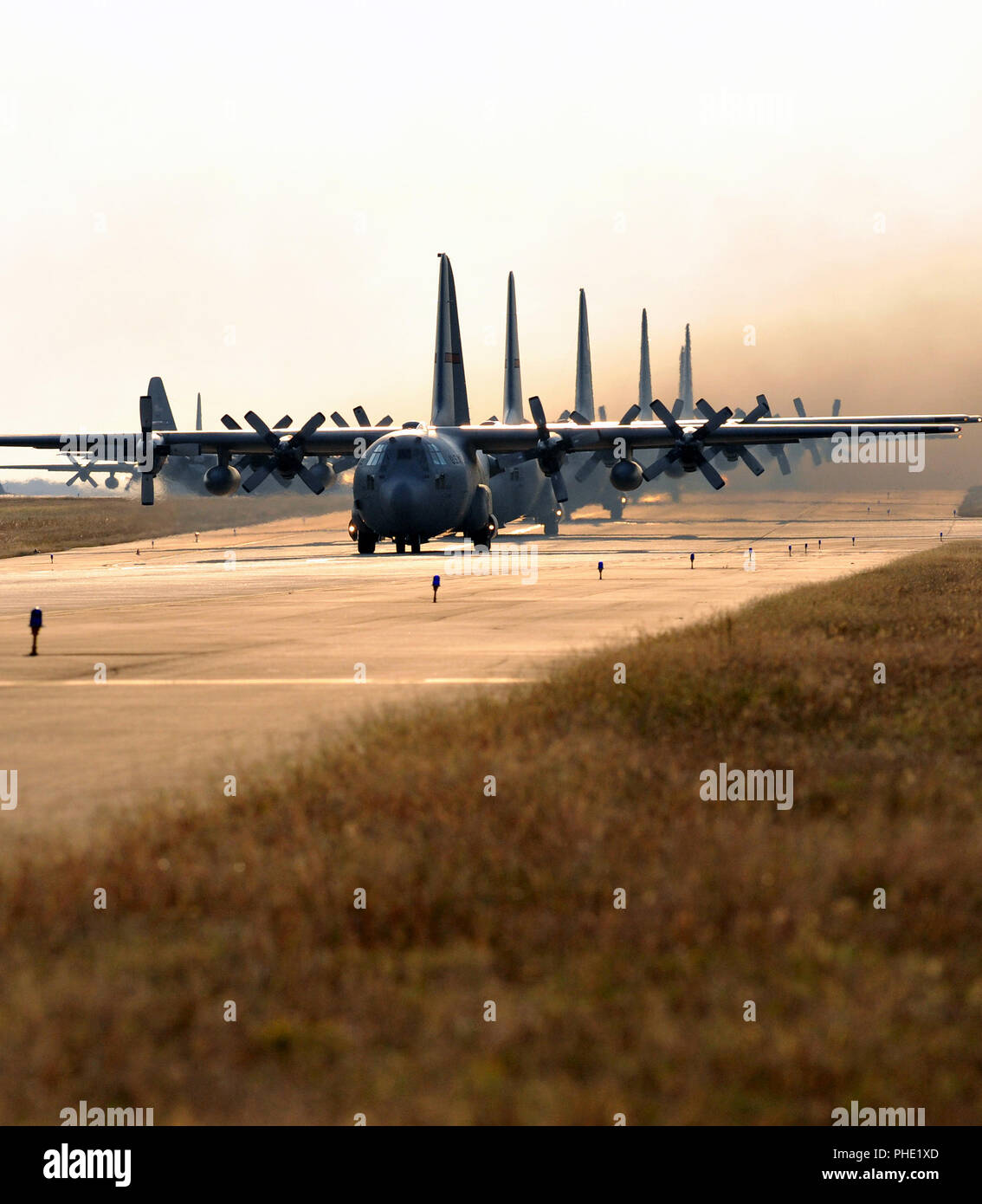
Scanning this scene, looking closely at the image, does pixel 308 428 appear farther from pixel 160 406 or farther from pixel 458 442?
pixel 160 406

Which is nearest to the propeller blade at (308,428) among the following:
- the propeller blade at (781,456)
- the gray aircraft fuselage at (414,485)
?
the gray aircraft fuselage at (414,485)

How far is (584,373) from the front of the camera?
3674 inches

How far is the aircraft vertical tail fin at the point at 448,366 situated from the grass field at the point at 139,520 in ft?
67.2

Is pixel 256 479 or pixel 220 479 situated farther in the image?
pixel 220 479

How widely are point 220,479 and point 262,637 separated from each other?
40.1m

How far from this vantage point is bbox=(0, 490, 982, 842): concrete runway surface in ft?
35.7

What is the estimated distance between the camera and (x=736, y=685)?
1284cm

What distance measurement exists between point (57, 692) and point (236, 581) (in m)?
22.4
